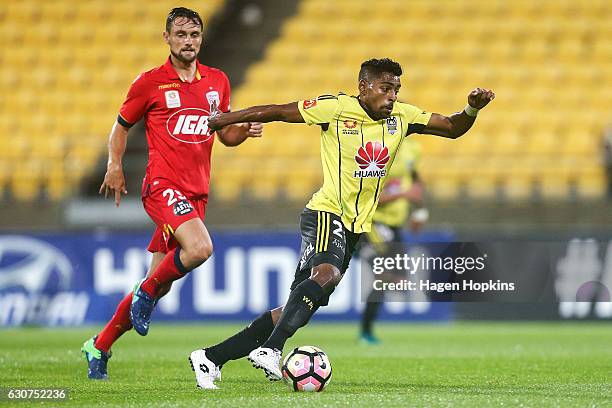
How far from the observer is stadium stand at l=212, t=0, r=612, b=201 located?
54.0 feet

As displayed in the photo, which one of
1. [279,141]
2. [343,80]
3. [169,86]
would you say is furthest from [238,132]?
[343,80]

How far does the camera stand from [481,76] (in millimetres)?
19438

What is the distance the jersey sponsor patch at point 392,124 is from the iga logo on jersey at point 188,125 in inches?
52.9

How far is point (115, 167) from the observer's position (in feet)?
25.8

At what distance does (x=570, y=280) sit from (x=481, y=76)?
286 inches

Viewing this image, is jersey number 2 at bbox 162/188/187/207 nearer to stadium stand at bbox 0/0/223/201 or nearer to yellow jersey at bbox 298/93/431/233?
yellow jersey at bbox 298/93/431/233

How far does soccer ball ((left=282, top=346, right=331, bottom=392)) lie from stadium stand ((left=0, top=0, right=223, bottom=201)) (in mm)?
11073

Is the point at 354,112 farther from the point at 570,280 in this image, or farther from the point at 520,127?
the point at 520,127

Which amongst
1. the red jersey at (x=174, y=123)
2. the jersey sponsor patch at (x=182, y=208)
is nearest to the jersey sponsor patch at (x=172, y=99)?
the red jersey at (x=174, y=123)

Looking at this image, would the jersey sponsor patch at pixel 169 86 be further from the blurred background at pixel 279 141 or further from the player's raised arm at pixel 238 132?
the blurred background at pixel 279 141

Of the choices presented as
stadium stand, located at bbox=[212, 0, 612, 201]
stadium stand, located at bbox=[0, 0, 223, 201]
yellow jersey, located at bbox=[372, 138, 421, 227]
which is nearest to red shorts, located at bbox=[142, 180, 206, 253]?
yellow jersey, located at bbox=[372, 138, 421, 227]

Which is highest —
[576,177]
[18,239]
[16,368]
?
[576,177]

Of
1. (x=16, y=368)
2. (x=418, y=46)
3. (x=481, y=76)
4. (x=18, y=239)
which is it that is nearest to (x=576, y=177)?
(x=481, y=76)

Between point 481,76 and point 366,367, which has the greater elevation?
point 481,76
